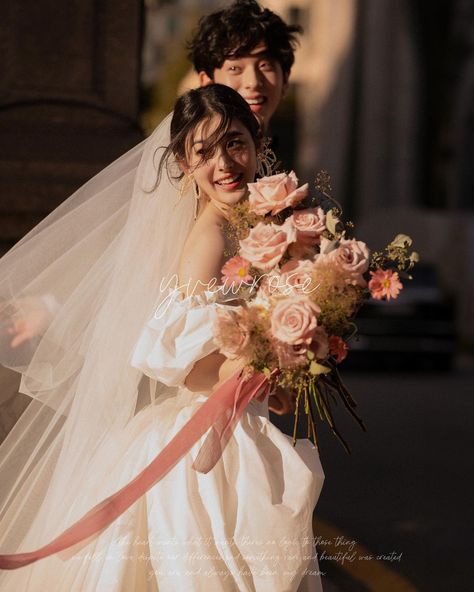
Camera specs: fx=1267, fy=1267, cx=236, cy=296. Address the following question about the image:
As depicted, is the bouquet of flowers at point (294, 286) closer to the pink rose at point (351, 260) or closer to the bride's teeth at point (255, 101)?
the pink rose at point (351, 260)

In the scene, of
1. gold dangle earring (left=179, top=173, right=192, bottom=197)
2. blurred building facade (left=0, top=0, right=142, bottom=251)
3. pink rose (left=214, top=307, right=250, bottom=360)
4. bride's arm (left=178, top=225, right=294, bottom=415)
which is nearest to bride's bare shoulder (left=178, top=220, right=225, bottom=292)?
bride's arm (left=178, top=225, right=294, bottom=415)

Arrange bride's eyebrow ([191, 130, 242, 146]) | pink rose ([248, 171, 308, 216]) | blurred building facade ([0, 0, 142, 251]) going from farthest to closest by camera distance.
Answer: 1. blurred building facade ([0, 0, 142, 251])
2. bride's eyebrow ([191, 130, 242, 146])
3. pink rose ([248, 171, 308, 216])

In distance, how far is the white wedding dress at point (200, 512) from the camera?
3.99 metres

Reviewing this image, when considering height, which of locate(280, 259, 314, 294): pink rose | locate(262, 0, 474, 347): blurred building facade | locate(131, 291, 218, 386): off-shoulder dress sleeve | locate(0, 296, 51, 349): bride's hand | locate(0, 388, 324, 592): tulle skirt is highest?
locate(280, 259, 314, 294): pink rose

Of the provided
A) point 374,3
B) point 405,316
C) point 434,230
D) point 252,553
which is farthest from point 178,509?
point 374,3

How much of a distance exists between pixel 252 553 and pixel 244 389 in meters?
0.52

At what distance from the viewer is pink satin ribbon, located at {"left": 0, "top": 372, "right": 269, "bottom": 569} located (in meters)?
4.05

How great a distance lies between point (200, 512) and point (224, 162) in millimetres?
1153

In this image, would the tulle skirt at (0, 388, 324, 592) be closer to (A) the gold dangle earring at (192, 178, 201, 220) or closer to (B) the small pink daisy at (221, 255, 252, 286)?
(B) the small pink daisy at (221, 255, 252, 286)

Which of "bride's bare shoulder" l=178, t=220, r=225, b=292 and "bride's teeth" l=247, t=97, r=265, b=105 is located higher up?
"bride's teeth" l=247, t=97, r=265, b=105

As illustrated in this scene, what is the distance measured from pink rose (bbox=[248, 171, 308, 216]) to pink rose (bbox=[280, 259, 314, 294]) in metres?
0.20

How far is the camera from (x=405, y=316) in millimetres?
14344

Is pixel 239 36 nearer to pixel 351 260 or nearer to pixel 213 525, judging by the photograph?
pixel 351 260

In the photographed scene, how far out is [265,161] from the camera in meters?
4.56
